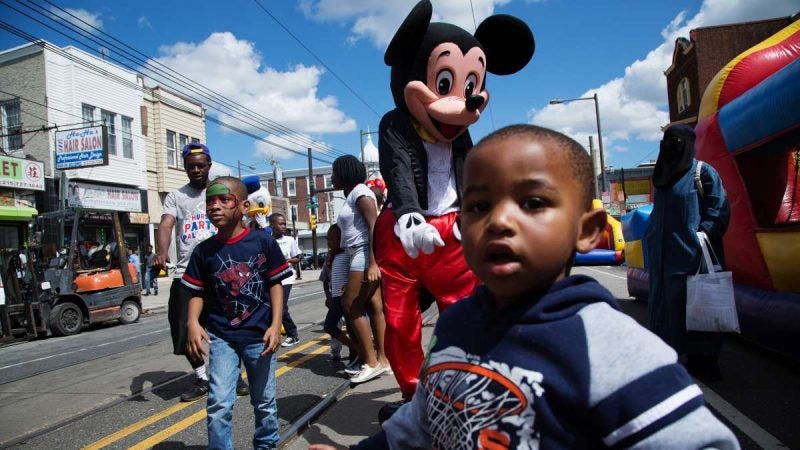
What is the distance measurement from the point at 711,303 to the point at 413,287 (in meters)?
2.34

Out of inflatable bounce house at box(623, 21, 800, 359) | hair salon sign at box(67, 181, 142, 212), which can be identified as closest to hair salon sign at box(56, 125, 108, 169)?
hair salon sign at box(67, 181, 142, 212)

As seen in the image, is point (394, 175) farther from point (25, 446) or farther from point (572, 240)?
point (25, 446)

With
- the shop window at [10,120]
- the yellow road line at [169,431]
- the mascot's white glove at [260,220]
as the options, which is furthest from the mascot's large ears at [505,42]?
the shop window at [10,120]

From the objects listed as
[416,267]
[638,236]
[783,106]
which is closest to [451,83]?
[416,267]

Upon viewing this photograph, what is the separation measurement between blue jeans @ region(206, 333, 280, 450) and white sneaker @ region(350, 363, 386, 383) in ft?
5.18

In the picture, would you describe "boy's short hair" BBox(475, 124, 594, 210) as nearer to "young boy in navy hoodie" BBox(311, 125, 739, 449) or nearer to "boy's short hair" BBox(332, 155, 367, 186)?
"young boy in navy hoodie" BBox(311, 125, 739, 449)

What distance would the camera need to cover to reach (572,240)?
1195 mm

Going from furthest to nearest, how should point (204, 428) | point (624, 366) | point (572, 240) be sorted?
1. point (204, 428)
2. point (572, 240)
3. point (624, 366)

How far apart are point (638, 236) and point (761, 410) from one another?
4.78 metres

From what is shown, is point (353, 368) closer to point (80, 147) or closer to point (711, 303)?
point (711, 303)

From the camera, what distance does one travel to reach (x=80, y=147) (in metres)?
17.5

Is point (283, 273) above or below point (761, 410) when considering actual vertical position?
above

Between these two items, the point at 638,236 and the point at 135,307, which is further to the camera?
the point at 135,307

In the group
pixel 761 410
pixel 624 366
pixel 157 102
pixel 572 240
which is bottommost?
pixel 761 410
